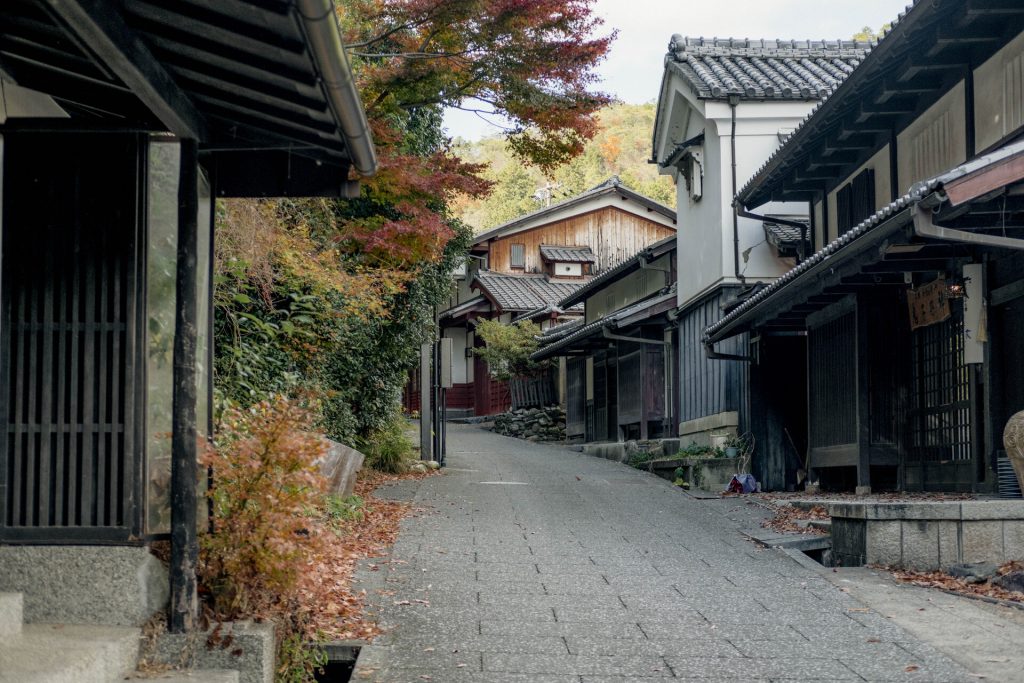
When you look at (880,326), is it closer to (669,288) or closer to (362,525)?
(362,525)

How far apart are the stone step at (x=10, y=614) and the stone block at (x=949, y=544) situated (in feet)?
23.9

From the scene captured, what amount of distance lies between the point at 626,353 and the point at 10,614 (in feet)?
76.0

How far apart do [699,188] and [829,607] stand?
1441 centimetres

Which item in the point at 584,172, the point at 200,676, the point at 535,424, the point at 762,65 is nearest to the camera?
the point at 200,676

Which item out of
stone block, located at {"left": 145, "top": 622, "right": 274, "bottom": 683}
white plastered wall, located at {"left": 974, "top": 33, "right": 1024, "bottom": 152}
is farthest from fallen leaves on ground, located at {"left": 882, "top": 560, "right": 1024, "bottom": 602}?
stone block, located at {"left": 145, "top": 622, "right": 274, "bottom": 683}

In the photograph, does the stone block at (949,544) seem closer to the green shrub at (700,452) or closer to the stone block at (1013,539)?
the stone block at (1013,539)

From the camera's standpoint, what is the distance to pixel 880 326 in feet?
45.8

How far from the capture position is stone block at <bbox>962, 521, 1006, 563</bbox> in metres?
9.12

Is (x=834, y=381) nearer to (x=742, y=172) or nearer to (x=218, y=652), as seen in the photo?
(x=742, y=172)

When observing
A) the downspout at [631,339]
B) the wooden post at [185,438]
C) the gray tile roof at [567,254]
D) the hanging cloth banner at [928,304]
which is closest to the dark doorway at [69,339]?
the wooden post at [185,438]

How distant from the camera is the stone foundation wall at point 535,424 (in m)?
35.2

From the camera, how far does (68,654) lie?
193 inches

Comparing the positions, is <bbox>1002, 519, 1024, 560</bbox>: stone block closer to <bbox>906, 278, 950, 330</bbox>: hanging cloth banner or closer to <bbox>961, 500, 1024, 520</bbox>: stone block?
<bbox>961, 500, 1024, 520</bbox>: stone block

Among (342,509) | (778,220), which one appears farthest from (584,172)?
(342,509)
